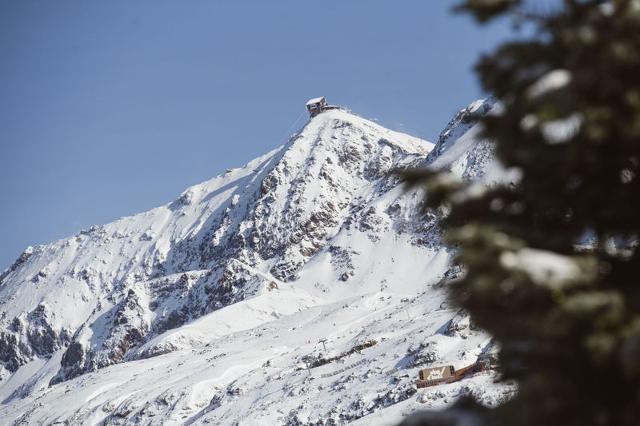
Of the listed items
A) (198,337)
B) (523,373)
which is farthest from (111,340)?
(523,373)

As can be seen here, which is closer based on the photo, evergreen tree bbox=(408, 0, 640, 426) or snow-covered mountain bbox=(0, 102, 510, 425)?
evergreen tree bbox=(408, 0, 640, 426)

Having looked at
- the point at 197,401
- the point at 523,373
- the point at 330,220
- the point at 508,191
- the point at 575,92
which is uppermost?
the point at 330,220

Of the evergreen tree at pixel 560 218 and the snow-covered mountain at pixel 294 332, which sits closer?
the evergreen tree at pixel 560 218

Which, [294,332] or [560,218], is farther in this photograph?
[294,332]

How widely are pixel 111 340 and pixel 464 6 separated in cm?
16948

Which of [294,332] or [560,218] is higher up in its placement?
[560,218]

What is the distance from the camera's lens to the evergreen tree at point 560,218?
14.1 feet

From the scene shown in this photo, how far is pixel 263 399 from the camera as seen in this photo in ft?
150

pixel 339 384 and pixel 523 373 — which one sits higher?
pixel 523 373

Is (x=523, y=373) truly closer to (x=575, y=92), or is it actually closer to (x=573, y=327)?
(x=573, y=327)

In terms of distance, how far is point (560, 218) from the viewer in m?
5.26

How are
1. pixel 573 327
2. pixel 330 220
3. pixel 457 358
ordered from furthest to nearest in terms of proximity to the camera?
pixel 330 220, pixel 457 358, pixel 573 327

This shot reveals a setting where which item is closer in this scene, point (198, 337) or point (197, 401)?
point (197, 401)

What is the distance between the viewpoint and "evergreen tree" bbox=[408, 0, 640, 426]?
4301 millimetres
